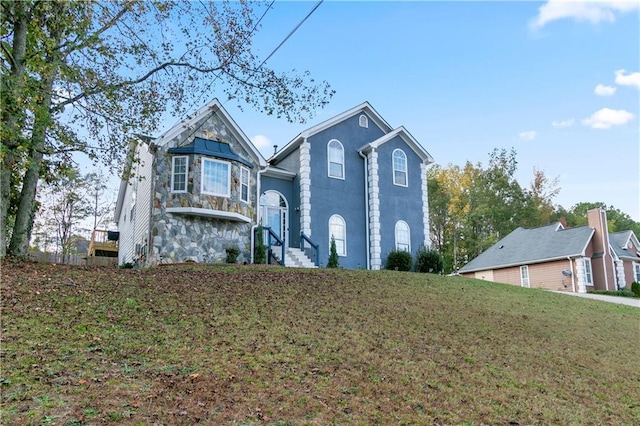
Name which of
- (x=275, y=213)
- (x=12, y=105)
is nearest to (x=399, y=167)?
(x=275, y=213)

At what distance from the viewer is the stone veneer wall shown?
15703mm

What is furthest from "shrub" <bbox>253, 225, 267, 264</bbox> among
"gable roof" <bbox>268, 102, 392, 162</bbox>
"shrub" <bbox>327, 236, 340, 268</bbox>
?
"gable roof" <bbox>268, 102, 392, 162</bbox>

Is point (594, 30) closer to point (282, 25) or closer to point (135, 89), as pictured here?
point (282, 25)

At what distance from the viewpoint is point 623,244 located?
30516 mm

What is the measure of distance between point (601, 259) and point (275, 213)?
65.2ft

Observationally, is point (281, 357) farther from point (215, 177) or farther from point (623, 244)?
point (623, 244)

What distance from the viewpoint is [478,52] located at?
1292 centimetres

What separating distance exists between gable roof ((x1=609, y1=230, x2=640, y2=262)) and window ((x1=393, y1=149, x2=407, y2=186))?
15.9 metres

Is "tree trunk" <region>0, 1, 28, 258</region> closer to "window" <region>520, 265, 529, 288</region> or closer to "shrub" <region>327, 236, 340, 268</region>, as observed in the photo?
"shrub" <region>327, 236, 340, 268</region>

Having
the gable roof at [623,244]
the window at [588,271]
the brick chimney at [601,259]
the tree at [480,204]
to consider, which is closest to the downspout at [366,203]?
the window at [588,271]

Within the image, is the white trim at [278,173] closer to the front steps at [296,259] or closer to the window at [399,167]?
the front steps at [296,259]

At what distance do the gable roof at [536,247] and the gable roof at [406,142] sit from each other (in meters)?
10.8

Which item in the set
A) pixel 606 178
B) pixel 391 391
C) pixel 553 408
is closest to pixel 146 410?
pixel 391 391

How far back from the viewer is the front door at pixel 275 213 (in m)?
19.2
